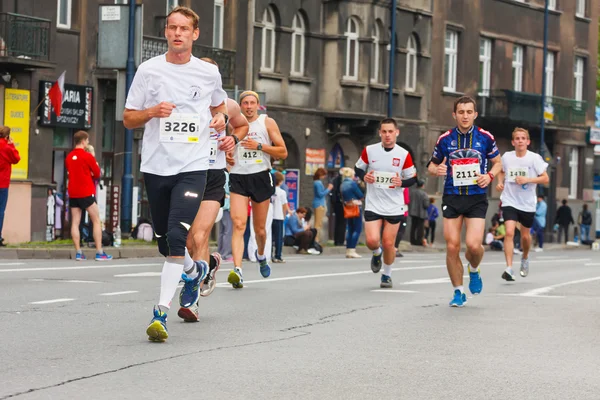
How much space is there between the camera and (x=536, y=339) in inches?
413

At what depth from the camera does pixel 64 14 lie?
32.1 m

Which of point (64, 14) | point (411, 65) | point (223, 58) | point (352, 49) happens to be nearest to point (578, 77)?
point (411, 65)

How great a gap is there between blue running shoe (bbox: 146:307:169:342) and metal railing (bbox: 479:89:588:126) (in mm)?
42118

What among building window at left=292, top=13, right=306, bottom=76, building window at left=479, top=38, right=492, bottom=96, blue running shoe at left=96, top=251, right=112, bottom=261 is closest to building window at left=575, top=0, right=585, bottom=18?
building window at left=479, top=38, right=492, bottom=96

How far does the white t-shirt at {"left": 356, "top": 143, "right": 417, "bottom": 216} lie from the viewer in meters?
16.6

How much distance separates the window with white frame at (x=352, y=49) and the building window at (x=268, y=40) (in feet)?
11.3

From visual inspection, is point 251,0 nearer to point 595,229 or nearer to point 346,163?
point 346,163

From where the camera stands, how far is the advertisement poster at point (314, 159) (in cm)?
4134

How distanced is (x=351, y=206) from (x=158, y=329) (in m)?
20.0

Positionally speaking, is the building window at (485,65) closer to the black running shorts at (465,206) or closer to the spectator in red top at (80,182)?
the spectator in red top at (80,182)

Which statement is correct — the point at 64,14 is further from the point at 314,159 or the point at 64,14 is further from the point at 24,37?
the point at 314,159

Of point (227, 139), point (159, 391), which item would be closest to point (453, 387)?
point (159, 391)

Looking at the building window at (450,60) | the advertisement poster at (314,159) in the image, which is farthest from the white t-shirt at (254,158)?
the building window at (450,60)

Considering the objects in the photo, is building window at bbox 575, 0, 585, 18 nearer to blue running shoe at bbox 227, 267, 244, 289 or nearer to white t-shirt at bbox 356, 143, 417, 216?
white t-shirt at bbox 356, 143, 417, 216
